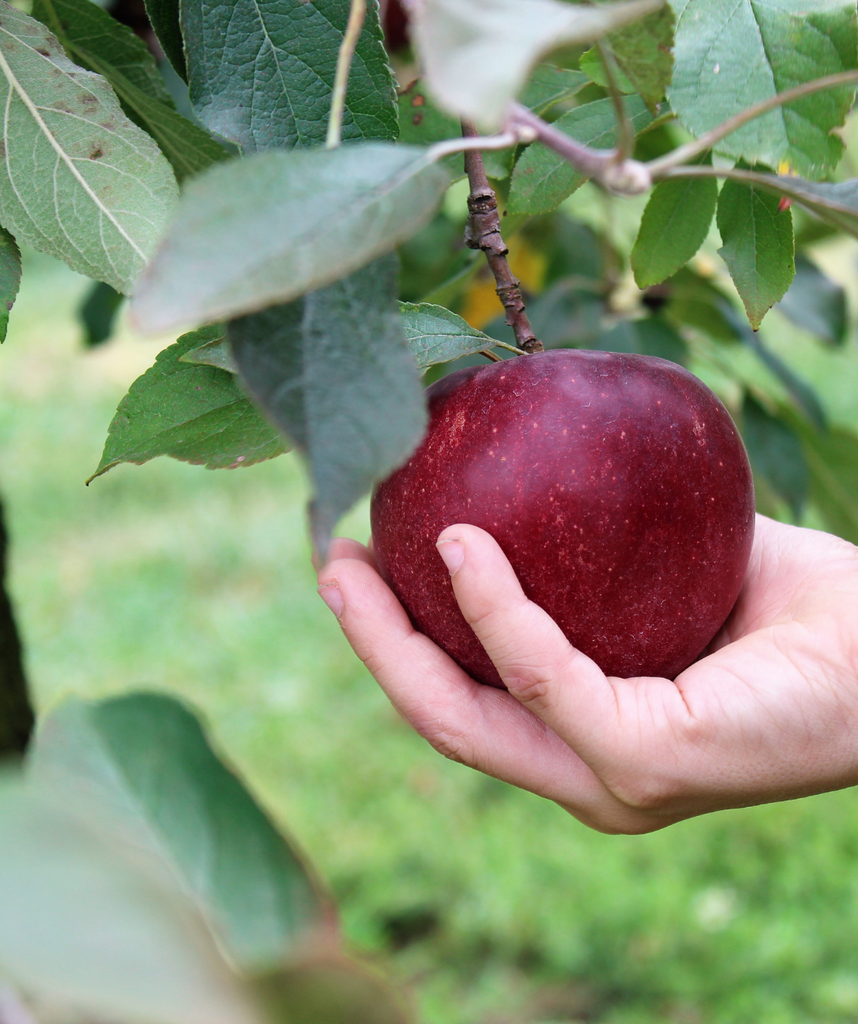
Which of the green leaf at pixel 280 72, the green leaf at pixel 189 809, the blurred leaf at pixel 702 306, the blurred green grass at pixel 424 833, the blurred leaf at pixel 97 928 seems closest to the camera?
the blurred leaf at pixel 97 928

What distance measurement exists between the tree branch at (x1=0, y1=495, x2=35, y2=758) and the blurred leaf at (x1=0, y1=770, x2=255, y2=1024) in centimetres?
74

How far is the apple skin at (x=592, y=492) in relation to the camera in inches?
23.7

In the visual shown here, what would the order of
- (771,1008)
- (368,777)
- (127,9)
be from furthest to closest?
(368,777) → (771,1008) → (127,9)

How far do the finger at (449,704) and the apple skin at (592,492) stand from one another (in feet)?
0.15

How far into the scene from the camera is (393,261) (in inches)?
16.8

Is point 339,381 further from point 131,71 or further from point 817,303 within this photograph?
point 817,303

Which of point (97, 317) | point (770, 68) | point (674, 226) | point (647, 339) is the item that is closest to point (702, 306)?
point (647, 339)

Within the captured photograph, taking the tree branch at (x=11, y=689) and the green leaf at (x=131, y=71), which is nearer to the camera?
the green leaf at (x=131, y=71)

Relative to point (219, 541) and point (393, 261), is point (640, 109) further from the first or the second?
point (219, 541)

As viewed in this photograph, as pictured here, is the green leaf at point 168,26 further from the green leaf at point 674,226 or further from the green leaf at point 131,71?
the green leaf at point 674,226

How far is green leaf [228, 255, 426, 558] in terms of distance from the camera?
37 cm

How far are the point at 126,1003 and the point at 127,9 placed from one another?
1.27 m

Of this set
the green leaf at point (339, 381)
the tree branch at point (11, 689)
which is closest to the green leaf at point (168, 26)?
the green leaf at point (339, 381)

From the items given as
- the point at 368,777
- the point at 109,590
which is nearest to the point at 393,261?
the point at 368,777
